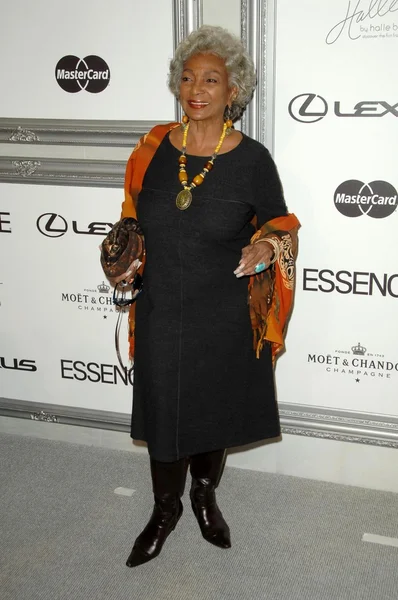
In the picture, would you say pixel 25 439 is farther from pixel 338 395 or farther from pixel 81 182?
pixel 338 395

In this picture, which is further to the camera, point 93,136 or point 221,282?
point 93,136

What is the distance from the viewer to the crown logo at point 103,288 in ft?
10.2

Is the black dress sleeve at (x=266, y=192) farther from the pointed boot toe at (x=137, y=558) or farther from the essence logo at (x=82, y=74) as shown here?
the pointed boot toe at (x=137, y=558)

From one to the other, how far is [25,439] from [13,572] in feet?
3.27

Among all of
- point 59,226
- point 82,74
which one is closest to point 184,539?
point 59,226

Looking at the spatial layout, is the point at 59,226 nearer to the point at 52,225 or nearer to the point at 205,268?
the point at 52,225

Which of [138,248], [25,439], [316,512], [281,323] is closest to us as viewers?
[138,248]

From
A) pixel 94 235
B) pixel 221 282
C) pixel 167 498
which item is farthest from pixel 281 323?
pixel 94 235

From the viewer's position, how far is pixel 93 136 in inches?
116

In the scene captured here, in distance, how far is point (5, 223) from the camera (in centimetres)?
317

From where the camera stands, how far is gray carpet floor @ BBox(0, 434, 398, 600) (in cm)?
241

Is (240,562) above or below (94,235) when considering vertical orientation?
below

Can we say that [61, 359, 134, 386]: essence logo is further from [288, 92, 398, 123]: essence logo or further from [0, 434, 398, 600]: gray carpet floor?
[288, 92, 398, 123]: essence logo

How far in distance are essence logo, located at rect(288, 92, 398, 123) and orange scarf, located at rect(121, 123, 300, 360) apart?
437 mm
